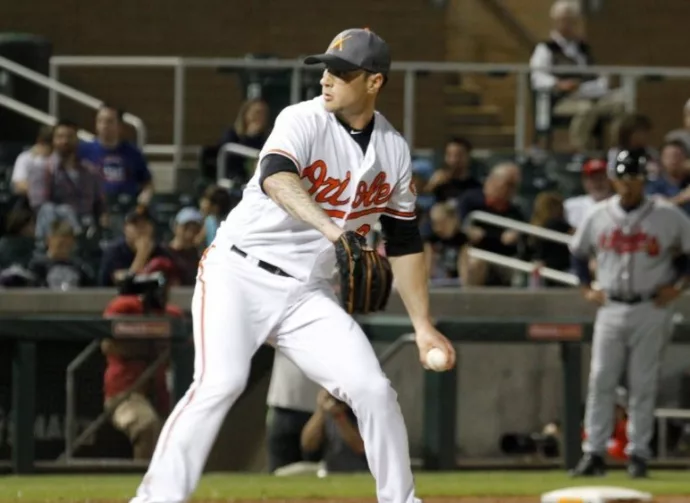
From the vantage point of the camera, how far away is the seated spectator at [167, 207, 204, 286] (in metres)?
10.9

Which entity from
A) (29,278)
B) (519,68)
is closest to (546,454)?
(29,278)

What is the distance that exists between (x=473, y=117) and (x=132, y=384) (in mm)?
7715

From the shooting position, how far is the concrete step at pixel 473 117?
1648cm

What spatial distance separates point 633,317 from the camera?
9156 mm

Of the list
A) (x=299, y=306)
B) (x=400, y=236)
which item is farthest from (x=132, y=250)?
(x=299, y=306)

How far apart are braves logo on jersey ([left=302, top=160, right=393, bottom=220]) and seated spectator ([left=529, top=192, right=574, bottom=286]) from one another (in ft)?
20.5

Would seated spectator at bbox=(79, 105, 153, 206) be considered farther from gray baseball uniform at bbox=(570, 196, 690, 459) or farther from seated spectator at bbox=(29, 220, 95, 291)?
gray baseball uniform at bbox=(570, 196, 690, 459)

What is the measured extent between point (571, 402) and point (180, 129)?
4.65 meters

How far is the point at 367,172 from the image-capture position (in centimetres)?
581

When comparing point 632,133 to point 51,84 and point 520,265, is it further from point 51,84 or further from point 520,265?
point 51,84

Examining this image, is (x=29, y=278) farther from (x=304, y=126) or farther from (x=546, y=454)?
(x=304, y=126)

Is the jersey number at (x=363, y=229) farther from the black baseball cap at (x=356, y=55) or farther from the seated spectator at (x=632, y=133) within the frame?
the seated spectator at (x=632, y=133)

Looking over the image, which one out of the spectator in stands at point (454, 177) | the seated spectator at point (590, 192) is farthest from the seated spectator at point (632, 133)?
the spectator in stands at point (454, 177)

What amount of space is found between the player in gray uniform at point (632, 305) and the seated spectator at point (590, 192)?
210 cm
